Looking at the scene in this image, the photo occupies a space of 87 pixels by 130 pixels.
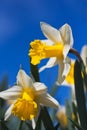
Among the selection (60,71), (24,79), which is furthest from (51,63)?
(24,79)

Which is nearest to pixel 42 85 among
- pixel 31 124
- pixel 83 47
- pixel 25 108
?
pixel 25 108

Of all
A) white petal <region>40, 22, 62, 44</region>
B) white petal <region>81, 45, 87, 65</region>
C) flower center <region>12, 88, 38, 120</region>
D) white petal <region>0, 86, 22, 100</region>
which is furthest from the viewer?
white petal <region>81, 45, 87, 65</region>

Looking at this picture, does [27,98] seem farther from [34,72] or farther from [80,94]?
[80,94]

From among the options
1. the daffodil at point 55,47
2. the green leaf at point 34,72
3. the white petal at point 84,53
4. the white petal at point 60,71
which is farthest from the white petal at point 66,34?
the white petal at point 84,53

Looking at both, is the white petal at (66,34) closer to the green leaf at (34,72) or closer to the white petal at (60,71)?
the white petal at (60,71)

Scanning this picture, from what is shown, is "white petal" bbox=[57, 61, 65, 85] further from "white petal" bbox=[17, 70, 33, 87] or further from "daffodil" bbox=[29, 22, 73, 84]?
"white petal" bbox=[17, 70, 33, 87]

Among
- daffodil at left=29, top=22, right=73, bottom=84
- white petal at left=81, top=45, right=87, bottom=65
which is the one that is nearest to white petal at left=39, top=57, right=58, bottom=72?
daffodil at left=29, top=22, right=73, bottom=84

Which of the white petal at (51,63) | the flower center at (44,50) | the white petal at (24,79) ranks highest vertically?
the flower center at (44,50)
